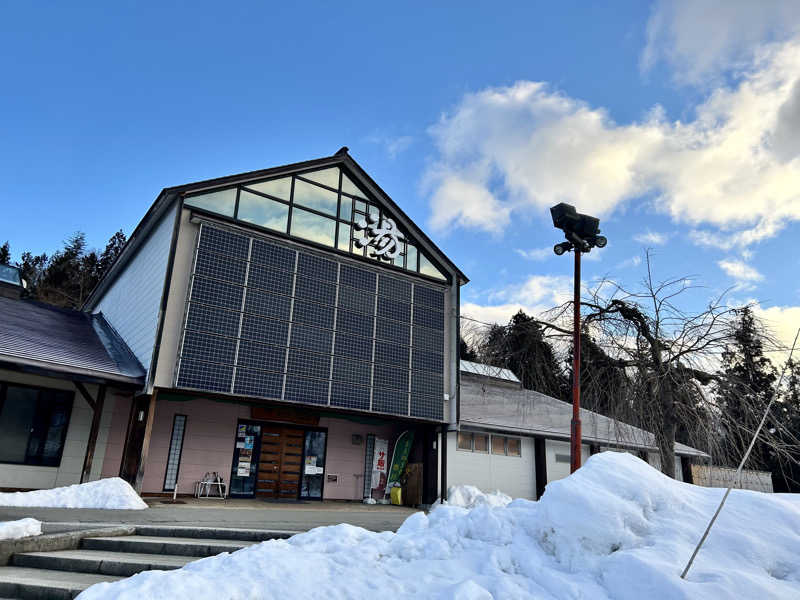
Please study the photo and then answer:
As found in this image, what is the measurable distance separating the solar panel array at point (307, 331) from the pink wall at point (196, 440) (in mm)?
3168

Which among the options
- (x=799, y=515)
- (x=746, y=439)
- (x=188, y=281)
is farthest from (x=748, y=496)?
(x=188, y=281)

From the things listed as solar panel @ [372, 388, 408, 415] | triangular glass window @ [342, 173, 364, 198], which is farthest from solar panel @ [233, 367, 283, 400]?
triangular glass window @ [342, 173, 364, 198]

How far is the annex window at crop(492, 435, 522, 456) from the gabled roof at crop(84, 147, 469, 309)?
5910 millimetres

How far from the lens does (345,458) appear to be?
18219 mm

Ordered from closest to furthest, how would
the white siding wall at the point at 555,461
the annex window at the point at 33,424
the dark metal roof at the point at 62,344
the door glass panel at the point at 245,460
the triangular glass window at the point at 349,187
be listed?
the dark metal roof at the point at 62,344 → the annex window at the point at 33,424 → the door glass panel at the point at 245,460 → the triangular glass window at the point at 349,187 → the white siding wall at the point at 555,461

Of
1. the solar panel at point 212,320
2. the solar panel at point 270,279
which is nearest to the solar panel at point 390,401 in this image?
→ the solar panel at point 270,279

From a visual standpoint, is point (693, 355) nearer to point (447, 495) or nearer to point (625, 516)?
point (625, 516)

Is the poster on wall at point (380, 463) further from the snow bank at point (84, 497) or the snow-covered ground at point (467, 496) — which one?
the snow bank at point (84, 497)

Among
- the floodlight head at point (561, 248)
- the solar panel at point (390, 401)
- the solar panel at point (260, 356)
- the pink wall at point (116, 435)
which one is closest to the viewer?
the floodlight head at point (561, 248)

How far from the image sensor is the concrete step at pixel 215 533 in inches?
266

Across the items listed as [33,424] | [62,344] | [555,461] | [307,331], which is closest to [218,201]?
[307,331]

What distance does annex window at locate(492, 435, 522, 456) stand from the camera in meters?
19.8

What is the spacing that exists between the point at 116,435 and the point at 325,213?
8.44 metres

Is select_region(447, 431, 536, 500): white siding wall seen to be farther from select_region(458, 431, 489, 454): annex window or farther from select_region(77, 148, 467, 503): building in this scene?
select_region(77, 148, 467, 503): building
